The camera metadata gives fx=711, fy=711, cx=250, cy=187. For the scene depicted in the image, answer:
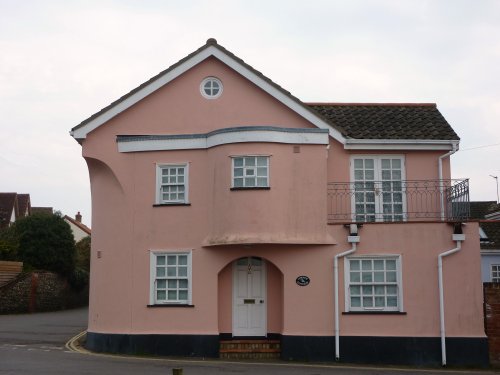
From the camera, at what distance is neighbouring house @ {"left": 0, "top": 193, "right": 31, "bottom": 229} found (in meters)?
59.3

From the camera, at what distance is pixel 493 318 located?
18.6 meters

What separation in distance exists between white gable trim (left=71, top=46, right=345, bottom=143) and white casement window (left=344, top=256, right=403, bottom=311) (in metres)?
3.63

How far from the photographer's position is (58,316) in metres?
35.2

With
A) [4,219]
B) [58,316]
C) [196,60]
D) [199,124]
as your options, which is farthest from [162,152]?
[4,219]

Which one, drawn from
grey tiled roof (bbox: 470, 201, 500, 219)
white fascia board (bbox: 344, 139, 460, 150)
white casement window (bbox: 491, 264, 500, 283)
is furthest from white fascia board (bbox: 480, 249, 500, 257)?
white fascia board (bbox: 344, 139, 460, 150)

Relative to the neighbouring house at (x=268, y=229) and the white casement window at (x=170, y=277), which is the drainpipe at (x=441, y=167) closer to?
the neighbouring house at (x=268, y=229)

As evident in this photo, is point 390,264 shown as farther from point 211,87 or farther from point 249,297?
point 211,87

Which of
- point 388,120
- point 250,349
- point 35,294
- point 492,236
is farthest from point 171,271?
point 492,236

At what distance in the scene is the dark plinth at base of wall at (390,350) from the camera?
18469mm

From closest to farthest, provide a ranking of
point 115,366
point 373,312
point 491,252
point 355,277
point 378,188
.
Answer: point 115,366 → point 373,312 → point 355,277 → point 378,188 → point 491,252

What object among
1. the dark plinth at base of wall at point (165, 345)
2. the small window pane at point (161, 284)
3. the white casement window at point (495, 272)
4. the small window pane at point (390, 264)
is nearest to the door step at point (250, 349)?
the dark plinth at base of wall at point (165, 345)

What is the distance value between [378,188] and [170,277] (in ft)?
21.3

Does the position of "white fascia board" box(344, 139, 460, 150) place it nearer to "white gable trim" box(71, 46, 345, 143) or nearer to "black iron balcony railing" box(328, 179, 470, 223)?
"white gable trim" box(71, 46, 345, 143)

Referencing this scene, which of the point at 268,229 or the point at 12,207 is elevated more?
the point at 12,207
